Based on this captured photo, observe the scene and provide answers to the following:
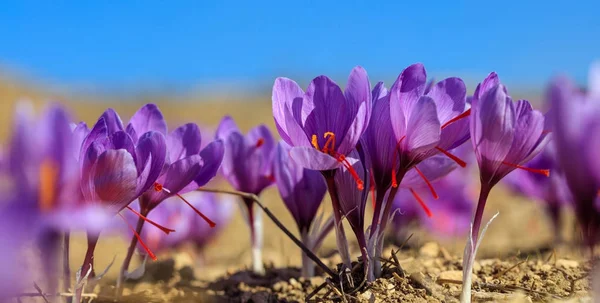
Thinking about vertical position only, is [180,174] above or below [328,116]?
below

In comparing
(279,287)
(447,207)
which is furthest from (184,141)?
(447,207)

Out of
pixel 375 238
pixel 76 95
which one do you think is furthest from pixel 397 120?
pixel 76 95

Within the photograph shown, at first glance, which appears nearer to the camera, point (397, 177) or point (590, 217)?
point (590, 217)

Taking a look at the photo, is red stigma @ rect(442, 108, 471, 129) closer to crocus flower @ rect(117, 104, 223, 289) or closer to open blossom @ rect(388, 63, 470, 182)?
open blossom @ rect(388, 63, 470, 182)

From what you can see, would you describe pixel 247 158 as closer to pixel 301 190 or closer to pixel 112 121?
pixel 301 190

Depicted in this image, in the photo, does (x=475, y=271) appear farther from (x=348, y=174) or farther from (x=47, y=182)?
(x=47, y=182)

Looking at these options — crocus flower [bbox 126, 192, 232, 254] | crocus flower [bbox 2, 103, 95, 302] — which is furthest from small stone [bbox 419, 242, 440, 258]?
crocus flower [bbox 2, 103, 95, 302]

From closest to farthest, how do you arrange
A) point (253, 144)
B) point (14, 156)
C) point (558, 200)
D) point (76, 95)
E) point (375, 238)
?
1. point (14, 156)
2. point (375, 238)
3. point (253, 144)
4. point (558, 200)
5. point (76, 95)
